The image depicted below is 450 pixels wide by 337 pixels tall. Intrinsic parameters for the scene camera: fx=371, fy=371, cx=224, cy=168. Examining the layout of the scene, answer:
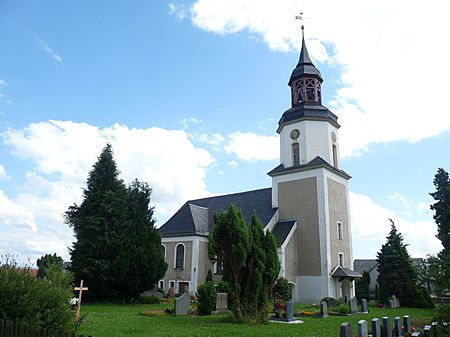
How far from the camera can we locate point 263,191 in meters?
37.7

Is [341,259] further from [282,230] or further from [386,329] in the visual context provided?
[386,329]

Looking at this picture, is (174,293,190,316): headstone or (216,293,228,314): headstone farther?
(216,293,228,314): headstone

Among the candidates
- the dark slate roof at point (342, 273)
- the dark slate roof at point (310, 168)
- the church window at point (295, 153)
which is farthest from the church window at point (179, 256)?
the dark slate roof at point (342, 273)

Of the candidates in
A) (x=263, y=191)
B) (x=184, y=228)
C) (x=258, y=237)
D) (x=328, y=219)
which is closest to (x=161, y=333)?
(x=258, y=237)

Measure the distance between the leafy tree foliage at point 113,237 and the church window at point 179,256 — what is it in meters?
7.94

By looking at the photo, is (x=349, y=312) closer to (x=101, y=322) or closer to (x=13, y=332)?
(x=101, y=322)

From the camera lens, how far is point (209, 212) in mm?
39750

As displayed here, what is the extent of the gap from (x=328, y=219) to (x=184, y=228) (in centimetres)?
1375

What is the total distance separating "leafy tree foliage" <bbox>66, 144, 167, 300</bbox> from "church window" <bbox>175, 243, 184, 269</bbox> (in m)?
7.94

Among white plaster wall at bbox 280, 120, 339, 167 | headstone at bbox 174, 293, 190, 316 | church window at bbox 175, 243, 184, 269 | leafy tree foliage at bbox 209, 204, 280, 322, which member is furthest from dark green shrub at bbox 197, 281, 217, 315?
white plaster wall at bbox 280, 120, 339, 167


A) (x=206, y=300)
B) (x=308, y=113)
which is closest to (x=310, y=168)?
(x=308, y=113)

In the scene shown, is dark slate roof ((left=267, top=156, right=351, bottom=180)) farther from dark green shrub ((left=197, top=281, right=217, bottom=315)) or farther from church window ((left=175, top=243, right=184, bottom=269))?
dark green shrub ((left=197, top=281, right=217, bottom=315))

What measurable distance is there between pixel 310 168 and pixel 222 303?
51.2ft

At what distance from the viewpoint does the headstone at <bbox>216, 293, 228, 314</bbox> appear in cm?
1927
